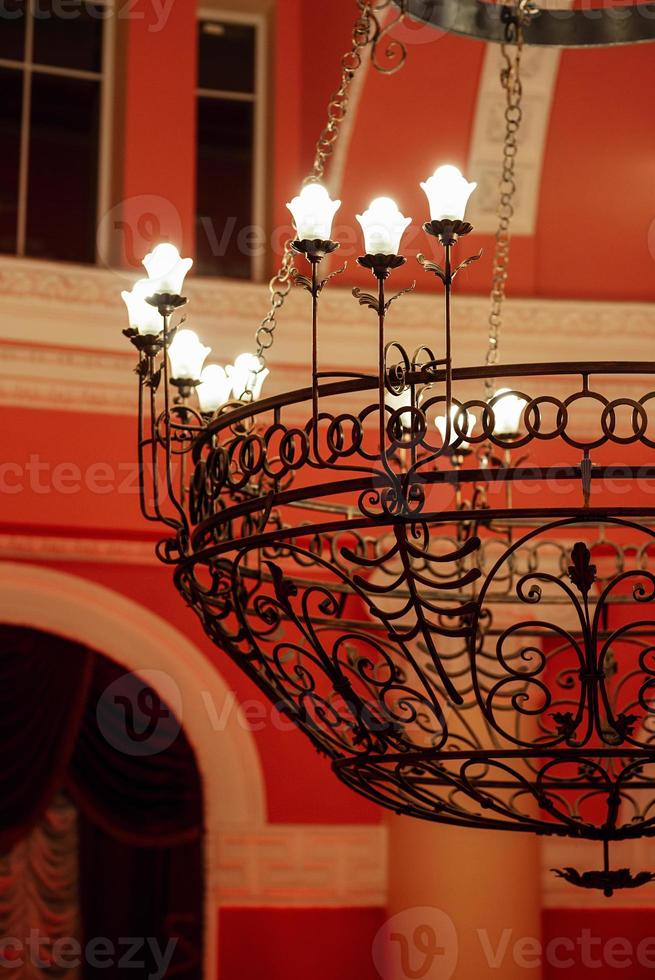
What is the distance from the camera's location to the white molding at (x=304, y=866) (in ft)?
16.9

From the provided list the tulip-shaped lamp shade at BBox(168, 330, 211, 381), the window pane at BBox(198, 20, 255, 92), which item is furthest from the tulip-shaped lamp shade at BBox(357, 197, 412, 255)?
the window pane at BBox(198, 20, 255, 92)

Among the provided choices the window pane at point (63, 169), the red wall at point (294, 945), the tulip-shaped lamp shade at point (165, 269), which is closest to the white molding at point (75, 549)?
the window pane at point (63, 169)

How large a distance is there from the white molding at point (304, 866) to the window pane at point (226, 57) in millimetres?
3011

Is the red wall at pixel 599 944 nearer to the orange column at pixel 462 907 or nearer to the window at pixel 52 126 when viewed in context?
the orange column at pixel 462 907

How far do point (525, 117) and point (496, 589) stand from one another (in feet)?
Result: 5.86

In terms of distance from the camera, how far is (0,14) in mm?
5609

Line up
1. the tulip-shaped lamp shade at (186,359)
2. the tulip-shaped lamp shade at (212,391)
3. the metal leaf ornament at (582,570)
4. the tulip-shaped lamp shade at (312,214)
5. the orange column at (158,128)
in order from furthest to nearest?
→ the orange column at (158,128) → the tulip-shaped lamp shade at (212,391) → the tulip-shaped lamp shade at (186,359) → the tulip-shaped lamp shade at (312,214) → the metal leaf ornament at (582,570)

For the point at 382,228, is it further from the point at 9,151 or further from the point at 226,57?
the point at 226,57

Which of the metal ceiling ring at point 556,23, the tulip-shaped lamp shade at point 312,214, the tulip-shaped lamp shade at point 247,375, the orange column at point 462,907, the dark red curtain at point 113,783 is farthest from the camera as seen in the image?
the dark red curtain at point 113,783

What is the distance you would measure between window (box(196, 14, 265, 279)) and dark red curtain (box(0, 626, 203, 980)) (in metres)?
1.67

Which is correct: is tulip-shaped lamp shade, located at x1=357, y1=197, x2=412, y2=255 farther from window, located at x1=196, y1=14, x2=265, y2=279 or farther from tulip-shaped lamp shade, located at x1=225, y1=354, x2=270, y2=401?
window, located at x1=196, y1=14, x2=265, y2=279

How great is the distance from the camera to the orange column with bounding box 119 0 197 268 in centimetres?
526


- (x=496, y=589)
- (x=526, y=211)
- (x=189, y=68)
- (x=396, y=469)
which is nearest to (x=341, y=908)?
(x=496, y=589)

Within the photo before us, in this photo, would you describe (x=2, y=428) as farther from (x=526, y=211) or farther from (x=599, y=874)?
(x=599, y=874)
